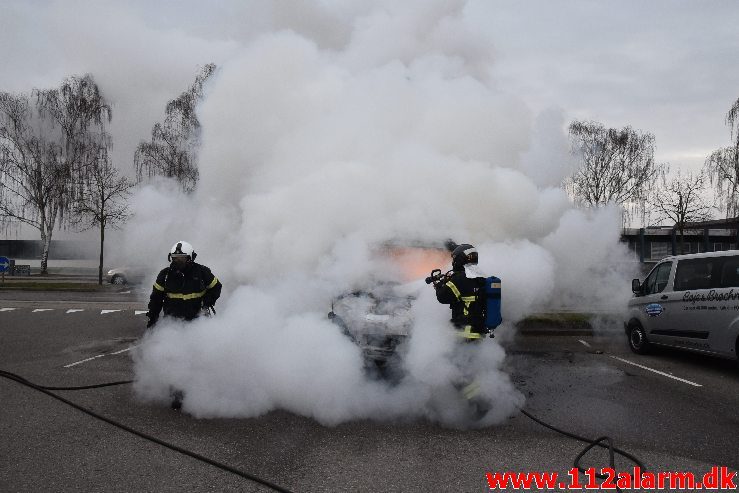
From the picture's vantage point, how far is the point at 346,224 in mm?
7355

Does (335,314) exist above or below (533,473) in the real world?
above

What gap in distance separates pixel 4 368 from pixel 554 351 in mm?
8748

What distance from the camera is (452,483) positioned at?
3.71 m

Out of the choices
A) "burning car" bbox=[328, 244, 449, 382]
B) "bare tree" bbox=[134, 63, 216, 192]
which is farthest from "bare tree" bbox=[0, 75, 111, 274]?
"burning car" bbox=[328, 244, 449, 382]

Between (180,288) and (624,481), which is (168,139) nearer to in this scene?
(180,288)

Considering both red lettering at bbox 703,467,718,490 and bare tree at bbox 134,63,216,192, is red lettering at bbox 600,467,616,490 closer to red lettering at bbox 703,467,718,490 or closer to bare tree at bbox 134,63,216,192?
red lettering at bbox 703,467,718,490

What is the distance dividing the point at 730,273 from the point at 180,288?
23.9ft

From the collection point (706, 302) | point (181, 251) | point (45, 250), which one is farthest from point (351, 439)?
point (45, 250)

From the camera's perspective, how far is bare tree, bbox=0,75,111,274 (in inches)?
1227

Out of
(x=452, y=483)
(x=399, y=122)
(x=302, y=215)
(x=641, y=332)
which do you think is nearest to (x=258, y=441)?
(x=452, y=483)

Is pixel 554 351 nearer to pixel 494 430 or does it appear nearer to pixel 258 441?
pixel 494 430

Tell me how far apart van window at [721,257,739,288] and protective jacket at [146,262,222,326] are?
22.7 ft

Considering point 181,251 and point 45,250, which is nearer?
point 181,251

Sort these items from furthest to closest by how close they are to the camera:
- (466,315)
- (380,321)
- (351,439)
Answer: (380,321) → (466,315) → (351,439)
